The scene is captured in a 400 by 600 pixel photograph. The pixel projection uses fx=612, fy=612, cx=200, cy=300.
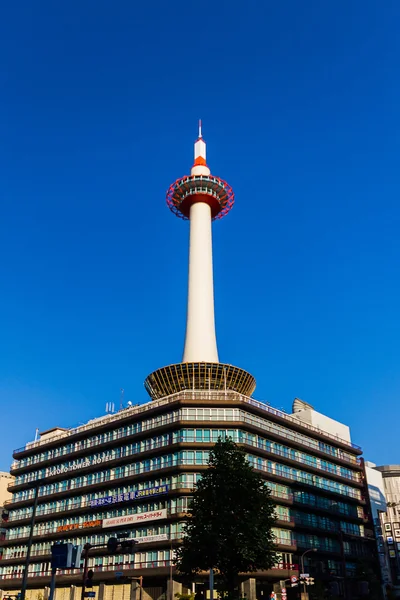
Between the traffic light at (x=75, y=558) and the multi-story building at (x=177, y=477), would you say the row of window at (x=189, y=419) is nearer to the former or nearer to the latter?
the multi-story building at (x=177, y=477)

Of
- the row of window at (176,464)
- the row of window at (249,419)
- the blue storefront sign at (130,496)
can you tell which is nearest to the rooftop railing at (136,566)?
the blue storefront sign at (130,496)

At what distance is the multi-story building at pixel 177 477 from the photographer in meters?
76.3

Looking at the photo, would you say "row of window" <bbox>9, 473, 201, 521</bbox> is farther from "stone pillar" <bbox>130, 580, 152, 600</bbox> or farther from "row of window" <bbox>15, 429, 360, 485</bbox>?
"stone pillar" <bbox>130, 580, 152, 600</bbox>

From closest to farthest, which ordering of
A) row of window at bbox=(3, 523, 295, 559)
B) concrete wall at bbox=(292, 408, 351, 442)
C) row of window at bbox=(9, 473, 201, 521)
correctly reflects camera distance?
row of window at bbox=(3, 523, 295, 559) → row of window at bbox=(9, 473, 201, 521) → concrete wall at bbox=(292, 408, 351, 442)

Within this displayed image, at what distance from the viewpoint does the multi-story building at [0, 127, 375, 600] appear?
7631cm

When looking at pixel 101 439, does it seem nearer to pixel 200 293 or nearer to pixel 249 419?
pixel 249 419

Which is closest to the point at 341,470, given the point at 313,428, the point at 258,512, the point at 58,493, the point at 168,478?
the point at 313,428

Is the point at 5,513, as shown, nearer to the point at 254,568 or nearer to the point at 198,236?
the point at 198,236

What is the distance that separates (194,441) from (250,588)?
18134 mm

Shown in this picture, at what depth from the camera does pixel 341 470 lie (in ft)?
331

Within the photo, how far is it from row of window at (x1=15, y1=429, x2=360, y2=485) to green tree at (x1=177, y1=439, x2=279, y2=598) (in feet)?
49.2

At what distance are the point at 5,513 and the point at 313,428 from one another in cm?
5978

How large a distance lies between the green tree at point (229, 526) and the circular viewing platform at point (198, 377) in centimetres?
3464

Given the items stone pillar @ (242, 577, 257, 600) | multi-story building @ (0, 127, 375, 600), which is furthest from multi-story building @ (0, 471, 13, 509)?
stone pillar @ (242, 577, 257, 600)
